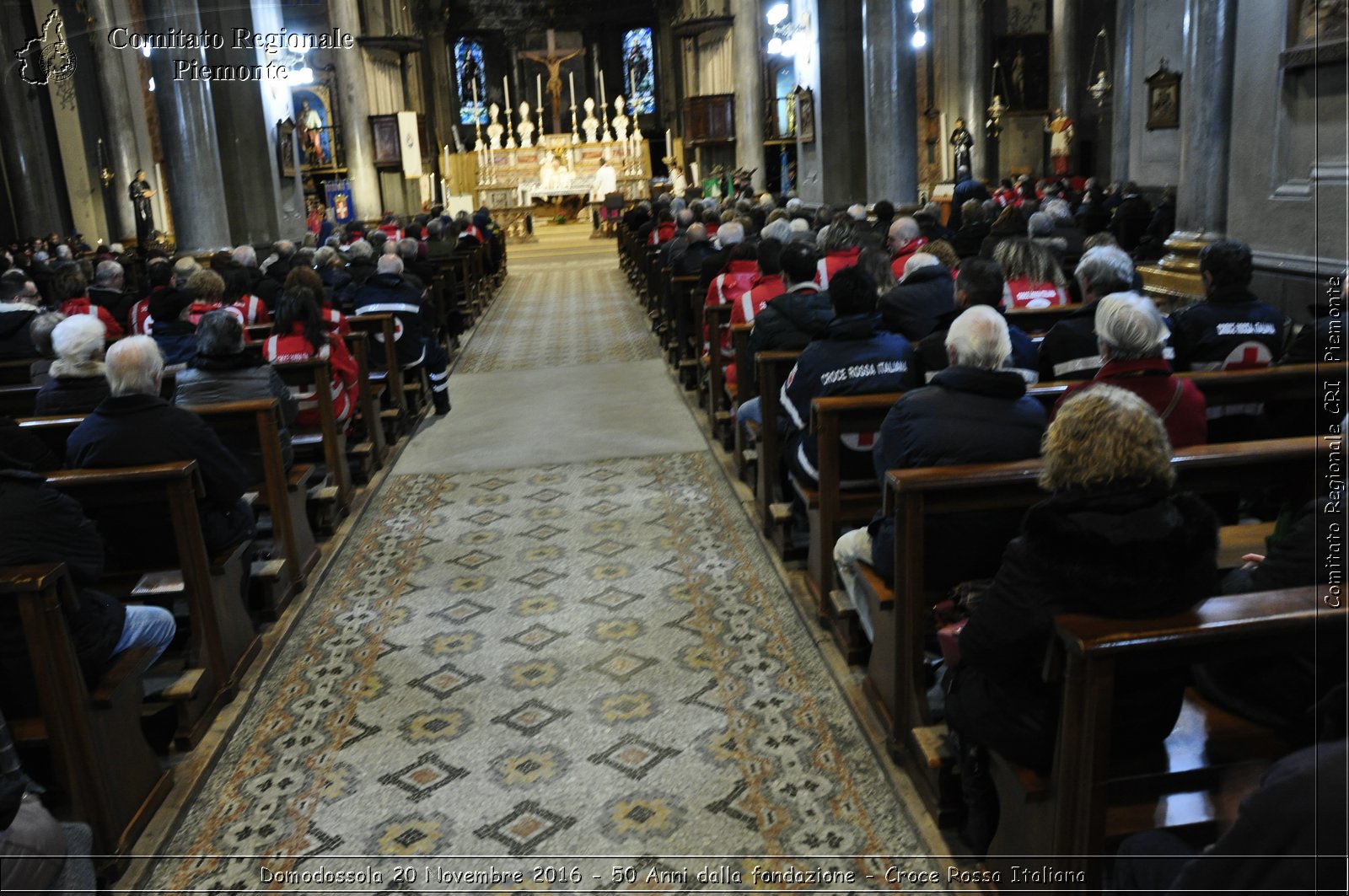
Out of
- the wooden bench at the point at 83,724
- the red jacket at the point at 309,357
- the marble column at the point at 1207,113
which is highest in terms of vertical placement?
the marble column at the point at 1207,113

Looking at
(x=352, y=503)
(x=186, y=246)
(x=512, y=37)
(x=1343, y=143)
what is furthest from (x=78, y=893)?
(x=512, y=37)

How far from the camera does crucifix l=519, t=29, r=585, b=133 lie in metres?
30.9

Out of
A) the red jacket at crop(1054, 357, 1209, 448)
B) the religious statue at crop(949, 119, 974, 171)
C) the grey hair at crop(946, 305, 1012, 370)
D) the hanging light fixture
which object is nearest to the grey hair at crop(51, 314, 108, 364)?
the grey hair at crop(946, 305, 1012, 370)

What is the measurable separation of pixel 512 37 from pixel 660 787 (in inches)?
1257

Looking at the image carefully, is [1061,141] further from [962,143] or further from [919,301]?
[919,301]

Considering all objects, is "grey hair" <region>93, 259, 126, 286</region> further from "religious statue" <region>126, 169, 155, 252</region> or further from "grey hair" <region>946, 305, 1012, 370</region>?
"grey hair" <region>946, 305, 1012, 370</region>

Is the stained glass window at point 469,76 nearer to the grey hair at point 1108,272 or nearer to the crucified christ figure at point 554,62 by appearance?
the crucified christ figure at point 554,62

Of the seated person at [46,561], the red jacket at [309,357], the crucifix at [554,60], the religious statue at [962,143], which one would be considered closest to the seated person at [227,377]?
the red jacket at [309,357]

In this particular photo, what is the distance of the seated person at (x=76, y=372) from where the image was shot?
4.52 m

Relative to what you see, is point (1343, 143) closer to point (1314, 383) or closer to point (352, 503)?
point (1314, 383)

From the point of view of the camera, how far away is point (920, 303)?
4.84m

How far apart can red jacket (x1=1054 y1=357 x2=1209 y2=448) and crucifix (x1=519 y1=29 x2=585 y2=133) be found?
29723mm

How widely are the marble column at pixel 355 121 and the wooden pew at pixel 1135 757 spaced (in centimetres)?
2015

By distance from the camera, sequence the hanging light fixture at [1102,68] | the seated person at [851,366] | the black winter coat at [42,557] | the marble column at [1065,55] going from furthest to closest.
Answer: the hanging light fixture at [1102,68]
the marble column at [1065,55]
the seated person at [851,366]
the black winter coat at [42,557]
